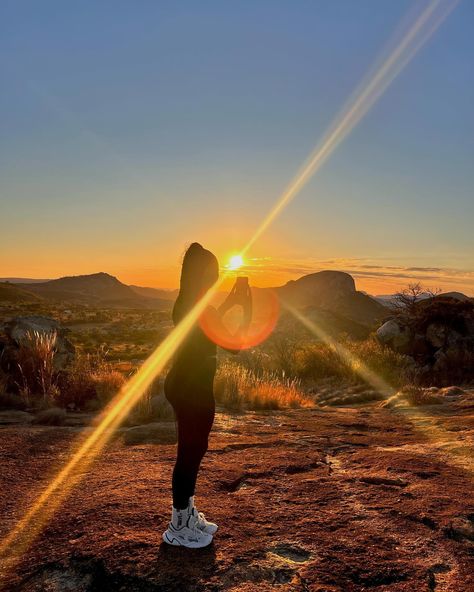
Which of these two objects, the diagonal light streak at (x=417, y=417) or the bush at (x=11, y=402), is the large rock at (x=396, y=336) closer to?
the diagonal light streak at (x=417, y=417)

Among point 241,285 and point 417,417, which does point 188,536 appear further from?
point 417,417

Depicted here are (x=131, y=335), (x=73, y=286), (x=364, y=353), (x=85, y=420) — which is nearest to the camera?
(x=85, y=420)

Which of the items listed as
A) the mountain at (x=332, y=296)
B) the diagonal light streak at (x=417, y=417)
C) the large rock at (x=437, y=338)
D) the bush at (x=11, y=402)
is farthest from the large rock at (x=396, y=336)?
the mountain at (x=332, y=296)

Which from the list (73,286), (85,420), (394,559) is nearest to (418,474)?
(394,559)

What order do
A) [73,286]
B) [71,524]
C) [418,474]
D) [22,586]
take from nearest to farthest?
[22,586] < [71,524] < [418,474] < [73,286]

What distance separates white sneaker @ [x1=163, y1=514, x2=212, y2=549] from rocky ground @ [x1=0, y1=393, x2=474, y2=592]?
0.05 meters

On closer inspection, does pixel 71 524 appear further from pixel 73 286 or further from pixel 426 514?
pixel 73 286

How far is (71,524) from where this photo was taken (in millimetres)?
3709

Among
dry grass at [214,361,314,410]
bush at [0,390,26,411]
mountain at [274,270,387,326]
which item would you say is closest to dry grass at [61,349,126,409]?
bush at [0,390,26,411]

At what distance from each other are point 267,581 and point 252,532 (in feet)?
2.20

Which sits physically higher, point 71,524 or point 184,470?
point 184,470

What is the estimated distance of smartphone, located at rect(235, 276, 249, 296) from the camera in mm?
3736

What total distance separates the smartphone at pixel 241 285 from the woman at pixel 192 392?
261 mm

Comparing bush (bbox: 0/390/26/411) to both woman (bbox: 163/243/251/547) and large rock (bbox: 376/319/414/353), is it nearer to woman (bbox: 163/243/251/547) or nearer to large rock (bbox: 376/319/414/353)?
woman (bbox: 163/243/251/547)
